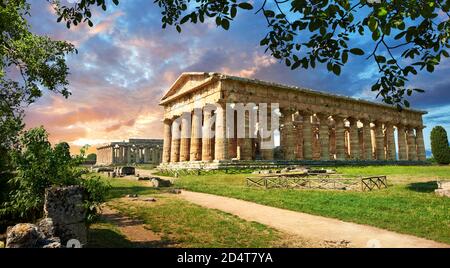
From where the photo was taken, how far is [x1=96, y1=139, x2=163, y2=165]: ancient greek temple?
88.2 meters

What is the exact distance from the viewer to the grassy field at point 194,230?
27.3 feet

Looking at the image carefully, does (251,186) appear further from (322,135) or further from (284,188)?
(322,135)

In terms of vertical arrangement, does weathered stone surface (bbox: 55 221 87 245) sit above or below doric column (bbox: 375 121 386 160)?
below

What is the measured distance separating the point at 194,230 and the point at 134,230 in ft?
5.85

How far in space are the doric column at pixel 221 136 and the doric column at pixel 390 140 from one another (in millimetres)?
35094

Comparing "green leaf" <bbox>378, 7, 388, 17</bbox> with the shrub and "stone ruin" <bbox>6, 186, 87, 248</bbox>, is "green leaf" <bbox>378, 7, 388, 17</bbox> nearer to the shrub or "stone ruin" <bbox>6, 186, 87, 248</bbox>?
"stone ruin" <bbox>6, 186, 87, 248</bbox>

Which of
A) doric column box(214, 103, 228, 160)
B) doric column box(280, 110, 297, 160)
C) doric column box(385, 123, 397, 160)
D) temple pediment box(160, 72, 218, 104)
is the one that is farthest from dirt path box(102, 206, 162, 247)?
doric column box(385, 123, 397, 160)

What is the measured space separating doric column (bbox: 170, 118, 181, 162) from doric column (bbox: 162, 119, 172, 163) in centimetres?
181

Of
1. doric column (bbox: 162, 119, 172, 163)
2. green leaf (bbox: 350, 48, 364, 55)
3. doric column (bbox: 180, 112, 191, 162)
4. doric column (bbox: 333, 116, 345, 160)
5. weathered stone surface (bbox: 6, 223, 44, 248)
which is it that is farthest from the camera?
doric column (bbox: 162, 119, 172, 163)

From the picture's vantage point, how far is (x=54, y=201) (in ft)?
23.3

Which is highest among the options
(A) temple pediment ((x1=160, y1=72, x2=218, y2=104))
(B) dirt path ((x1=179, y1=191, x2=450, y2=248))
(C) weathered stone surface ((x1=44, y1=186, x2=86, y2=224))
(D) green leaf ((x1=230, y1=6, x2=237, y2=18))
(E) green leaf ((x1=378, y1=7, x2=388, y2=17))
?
(A) temple pediment ((x1=160, y1=72, x2=218, y2=104))

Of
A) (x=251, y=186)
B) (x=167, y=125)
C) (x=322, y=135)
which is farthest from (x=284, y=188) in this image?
(x=167, y=125)

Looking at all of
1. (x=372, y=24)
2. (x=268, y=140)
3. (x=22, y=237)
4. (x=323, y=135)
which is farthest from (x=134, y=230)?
(x=323, y=135)
